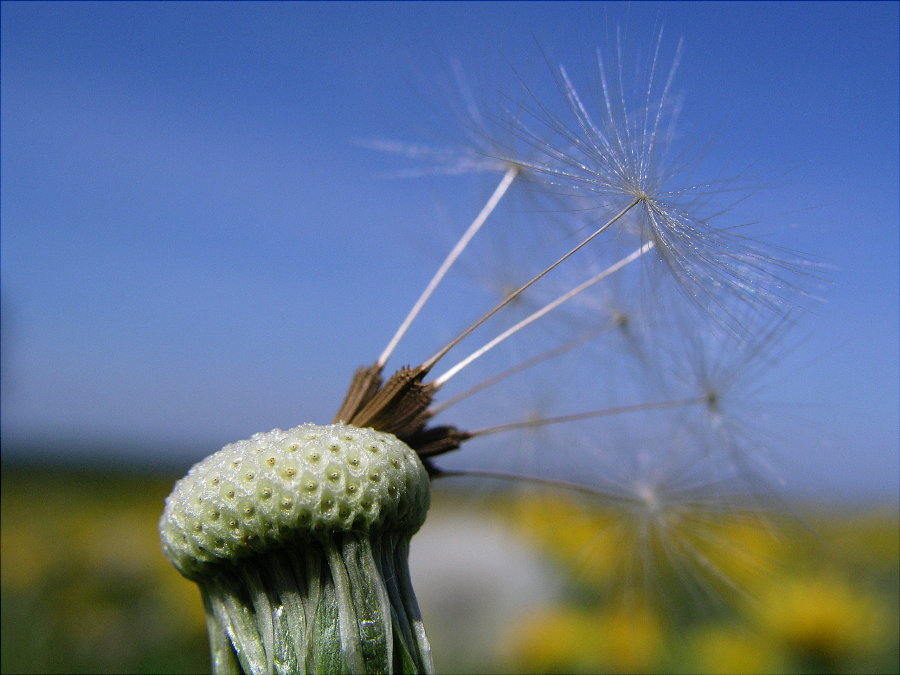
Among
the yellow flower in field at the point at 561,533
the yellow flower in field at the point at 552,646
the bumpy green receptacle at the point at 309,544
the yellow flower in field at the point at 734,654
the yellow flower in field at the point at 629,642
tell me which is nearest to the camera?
the bumpy green receptacle at the point at 309,544

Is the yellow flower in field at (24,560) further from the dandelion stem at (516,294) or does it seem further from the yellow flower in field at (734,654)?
the dandelion stem at (516,294)

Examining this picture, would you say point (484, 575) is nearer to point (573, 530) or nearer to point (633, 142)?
point (573, 530)

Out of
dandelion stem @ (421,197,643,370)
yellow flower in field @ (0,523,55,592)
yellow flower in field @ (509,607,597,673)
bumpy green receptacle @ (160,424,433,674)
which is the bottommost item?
yellow flower in field @ (509,607,597,673)

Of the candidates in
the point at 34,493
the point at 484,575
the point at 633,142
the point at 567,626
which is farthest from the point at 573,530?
the point at 34,493

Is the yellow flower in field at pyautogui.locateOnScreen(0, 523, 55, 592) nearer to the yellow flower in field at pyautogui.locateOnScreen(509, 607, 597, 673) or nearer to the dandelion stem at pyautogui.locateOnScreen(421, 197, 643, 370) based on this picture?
the yellow flower in field at pyautogui.locateOnScreen(509, 607, 597, 673)

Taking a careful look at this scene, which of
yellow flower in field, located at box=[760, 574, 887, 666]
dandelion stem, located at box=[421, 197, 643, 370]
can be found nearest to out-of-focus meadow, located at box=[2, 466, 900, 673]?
yellow flower in field, located at box=[760, 574, 887, 666]

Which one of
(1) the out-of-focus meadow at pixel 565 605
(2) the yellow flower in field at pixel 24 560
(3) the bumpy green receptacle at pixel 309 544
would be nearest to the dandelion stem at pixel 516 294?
(3) the bumpy green receptacle at pixel 309 544
